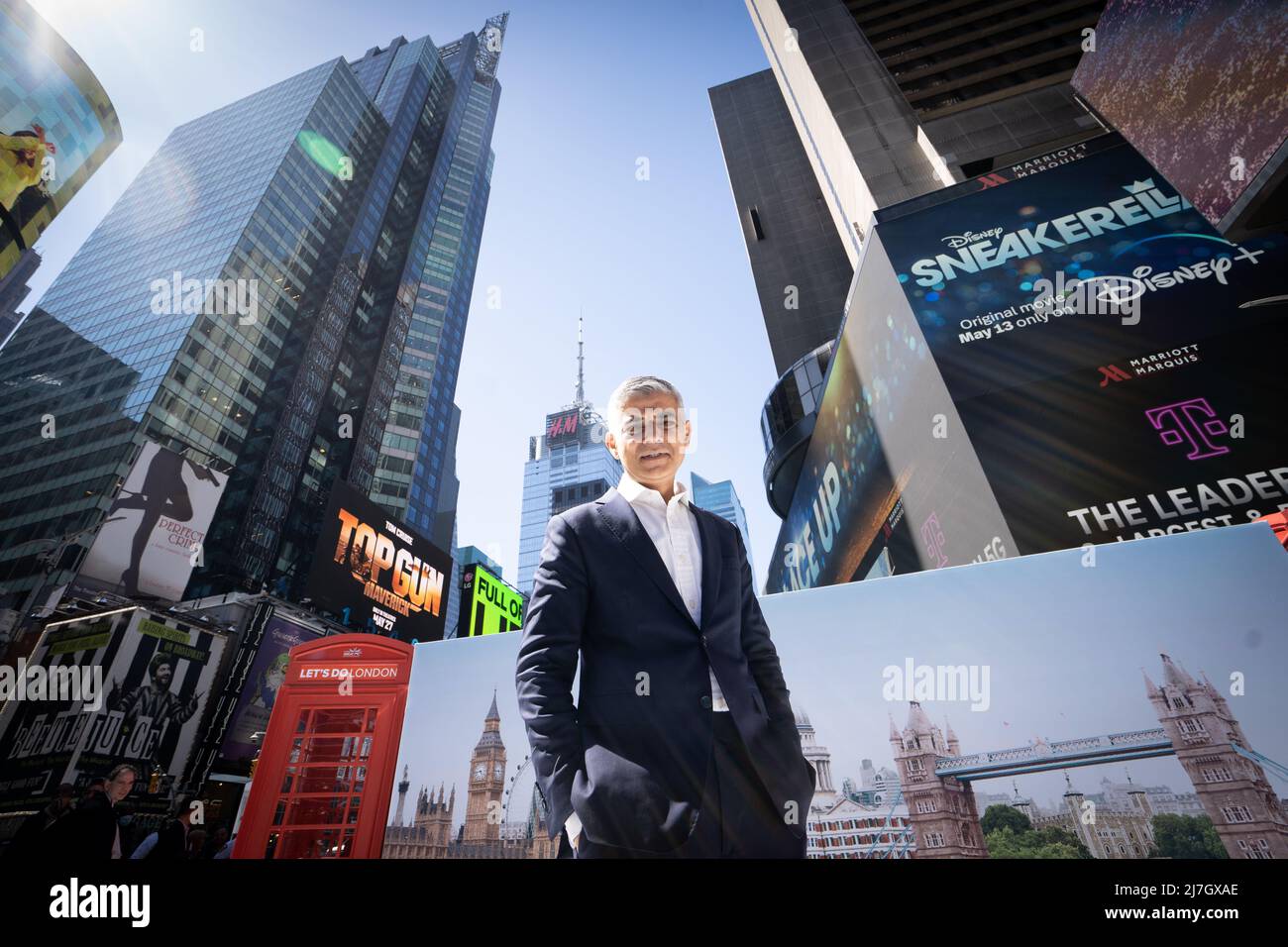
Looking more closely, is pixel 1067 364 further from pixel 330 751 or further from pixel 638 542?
pixel 330 751

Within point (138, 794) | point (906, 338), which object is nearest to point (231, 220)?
point (138, 794)

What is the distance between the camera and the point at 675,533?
7.30 ft

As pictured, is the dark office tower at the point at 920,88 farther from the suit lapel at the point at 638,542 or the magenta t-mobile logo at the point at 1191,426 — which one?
the suit lapel at the point at 638,542

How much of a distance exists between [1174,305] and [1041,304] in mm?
1443

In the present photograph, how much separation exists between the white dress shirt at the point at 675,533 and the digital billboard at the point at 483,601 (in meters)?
18.9

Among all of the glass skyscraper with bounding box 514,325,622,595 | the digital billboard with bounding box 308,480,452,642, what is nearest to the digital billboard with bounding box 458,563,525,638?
the digital billboard with bounding box 308,480,452,642

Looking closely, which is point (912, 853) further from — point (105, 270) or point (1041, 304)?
point (105, 270)

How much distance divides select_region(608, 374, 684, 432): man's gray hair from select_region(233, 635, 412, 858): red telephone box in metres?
3.82

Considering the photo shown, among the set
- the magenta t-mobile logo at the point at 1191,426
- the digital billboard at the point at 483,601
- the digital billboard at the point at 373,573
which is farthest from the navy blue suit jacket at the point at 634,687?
the digital billboard at the point at 483,601

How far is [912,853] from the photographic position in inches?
136

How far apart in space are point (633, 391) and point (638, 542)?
0.64 m

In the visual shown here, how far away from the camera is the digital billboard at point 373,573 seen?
16.3 metres

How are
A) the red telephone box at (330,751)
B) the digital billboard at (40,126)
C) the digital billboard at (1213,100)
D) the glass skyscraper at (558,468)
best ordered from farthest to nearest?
the glass skyscraper at (558,468), the digital billboard at (40,126), the digital billboard at (1213,100), the red telephone box at (330,751)

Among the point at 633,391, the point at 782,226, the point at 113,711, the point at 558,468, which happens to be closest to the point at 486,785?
the point at 633,391
